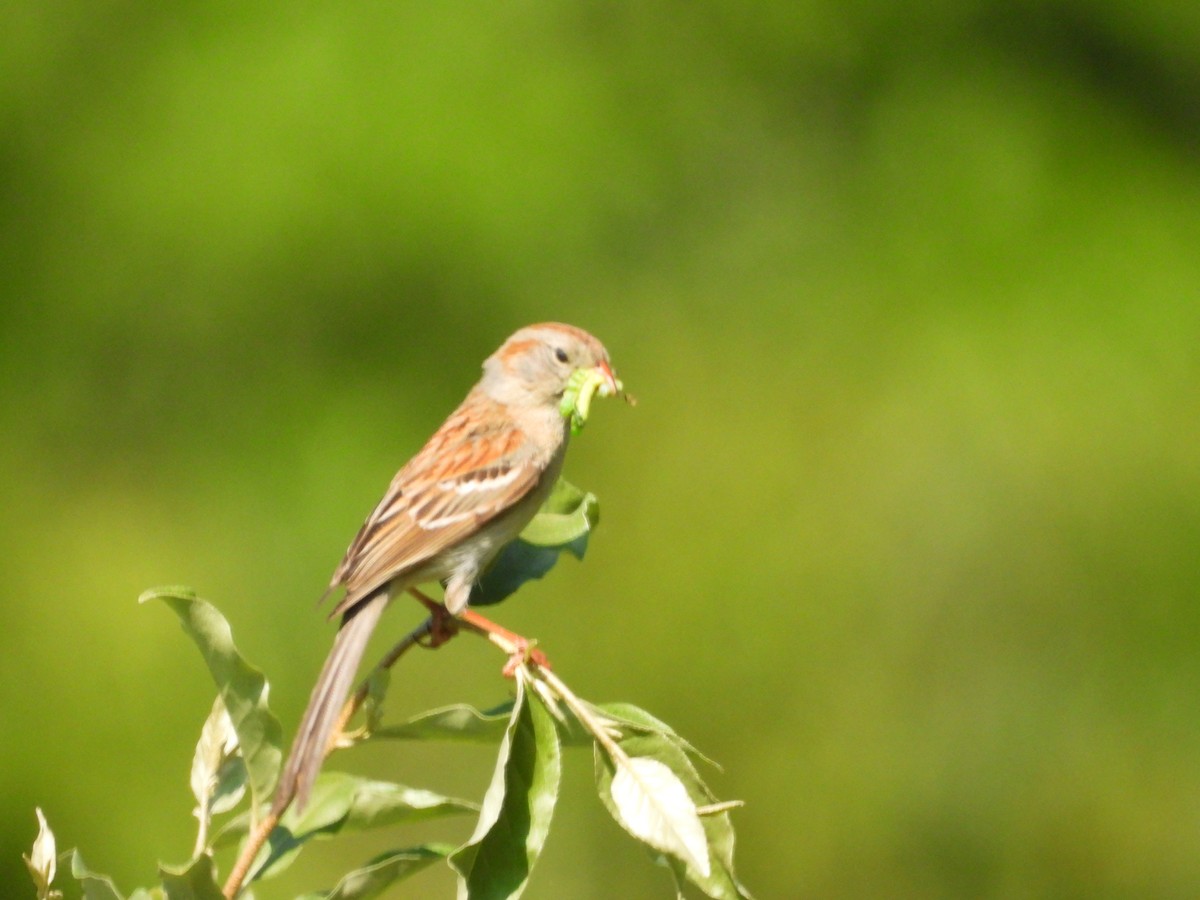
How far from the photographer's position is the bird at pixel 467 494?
2.48 meters

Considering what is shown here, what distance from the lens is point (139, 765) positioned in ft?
16.4

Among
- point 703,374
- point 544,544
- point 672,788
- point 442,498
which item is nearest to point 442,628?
point 544,544

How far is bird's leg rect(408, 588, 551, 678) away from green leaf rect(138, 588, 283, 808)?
346 millimetres

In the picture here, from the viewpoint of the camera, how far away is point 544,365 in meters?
3.11

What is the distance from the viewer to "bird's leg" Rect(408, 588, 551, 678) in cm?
211

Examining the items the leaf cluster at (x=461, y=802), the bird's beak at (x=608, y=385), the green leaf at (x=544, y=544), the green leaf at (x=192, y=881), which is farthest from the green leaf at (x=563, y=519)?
the green leaf at (x=192, y=881)

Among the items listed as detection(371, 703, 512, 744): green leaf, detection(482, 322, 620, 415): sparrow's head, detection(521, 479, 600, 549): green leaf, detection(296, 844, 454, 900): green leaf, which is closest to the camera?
detection(296, 844, 454, 900): green leaf

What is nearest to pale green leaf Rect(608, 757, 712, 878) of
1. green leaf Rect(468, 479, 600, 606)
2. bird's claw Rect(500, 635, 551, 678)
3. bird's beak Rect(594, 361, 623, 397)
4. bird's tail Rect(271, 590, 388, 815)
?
bird's claw Rect(500, 635, 551, 678)

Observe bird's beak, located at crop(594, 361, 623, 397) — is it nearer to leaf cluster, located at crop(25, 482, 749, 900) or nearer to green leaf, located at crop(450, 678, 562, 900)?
leaf cluster, located at crop(25, 482, 749, 900)

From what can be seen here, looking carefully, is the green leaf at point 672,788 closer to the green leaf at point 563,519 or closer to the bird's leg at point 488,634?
the bird's leg at point 488,634

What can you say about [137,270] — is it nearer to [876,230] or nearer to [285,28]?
[285,28]

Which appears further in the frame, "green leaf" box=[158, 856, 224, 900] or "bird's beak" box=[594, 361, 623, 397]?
"bird's beak" box=[594, 361, 623, 397]

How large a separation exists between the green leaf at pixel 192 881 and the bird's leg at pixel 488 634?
1.65ft

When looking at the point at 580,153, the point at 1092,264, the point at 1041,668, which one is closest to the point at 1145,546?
the point at 1041,668
